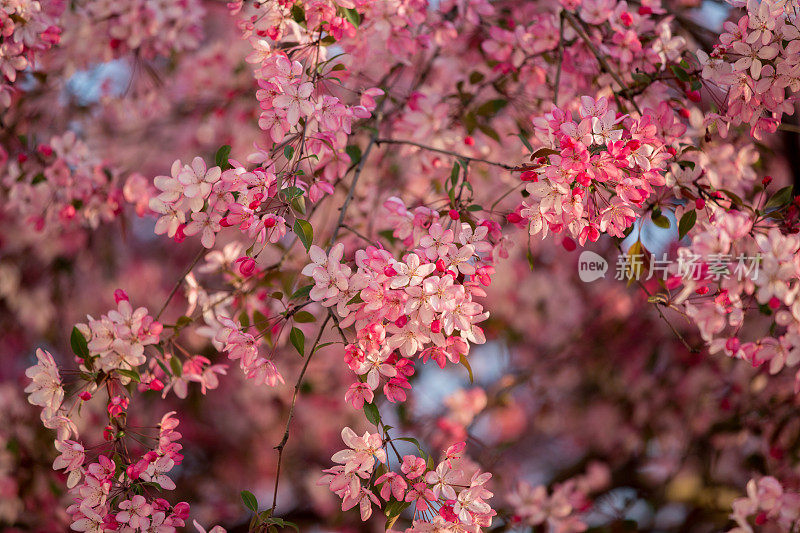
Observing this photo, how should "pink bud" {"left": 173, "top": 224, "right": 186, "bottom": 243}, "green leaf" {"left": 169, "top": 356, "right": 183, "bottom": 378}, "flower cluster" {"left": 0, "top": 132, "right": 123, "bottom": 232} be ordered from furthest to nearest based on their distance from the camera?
"flower cluster" {"left": 0, "top": 132, "right": 123, "bottom": 232}, "green leaf" {"left": 169, "top": 356, "right": 183, "bottom": 378}, "pink bud" {"left": 173, "top": 224, "right": 186, "bottom": 243}

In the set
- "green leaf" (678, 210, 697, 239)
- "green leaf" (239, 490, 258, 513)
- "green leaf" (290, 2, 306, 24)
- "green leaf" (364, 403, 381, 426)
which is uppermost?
"green leaf" (290, 2, 306, 24)

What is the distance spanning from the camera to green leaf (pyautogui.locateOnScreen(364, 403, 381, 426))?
1022 millimetres

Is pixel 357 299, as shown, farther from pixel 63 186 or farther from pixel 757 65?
pixel 63 186

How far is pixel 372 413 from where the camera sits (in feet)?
3.39

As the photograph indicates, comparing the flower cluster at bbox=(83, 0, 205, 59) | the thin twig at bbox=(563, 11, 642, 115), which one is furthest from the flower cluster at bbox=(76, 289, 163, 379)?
the thin twig at bbox=(563, 11, 642, 115)

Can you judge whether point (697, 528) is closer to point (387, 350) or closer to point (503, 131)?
point (503, 131)

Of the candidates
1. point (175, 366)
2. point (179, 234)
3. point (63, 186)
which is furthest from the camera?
point (63, 186)

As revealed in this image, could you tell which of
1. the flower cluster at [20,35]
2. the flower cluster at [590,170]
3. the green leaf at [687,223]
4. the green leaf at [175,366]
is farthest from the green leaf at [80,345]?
the green leaf at [687,223]

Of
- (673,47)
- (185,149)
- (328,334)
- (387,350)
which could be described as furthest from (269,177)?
(185,149)

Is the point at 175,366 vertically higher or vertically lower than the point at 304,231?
lower

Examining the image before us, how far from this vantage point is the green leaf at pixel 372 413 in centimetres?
102

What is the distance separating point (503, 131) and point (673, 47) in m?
0.59

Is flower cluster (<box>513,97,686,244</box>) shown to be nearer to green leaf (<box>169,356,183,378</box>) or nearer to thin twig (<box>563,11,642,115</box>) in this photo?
thin twig (<box>563,11,642,115</box>)

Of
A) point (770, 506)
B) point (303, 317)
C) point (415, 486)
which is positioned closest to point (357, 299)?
point (303, 317)
